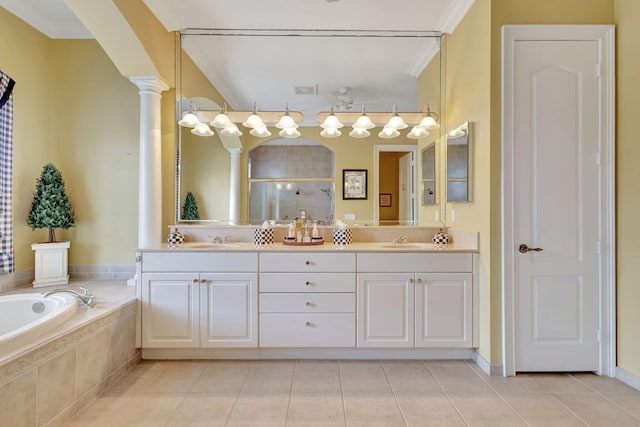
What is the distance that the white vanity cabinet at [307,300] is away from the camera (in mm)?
2465

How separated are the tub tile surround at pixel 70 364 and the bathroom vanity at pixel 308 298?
19cm

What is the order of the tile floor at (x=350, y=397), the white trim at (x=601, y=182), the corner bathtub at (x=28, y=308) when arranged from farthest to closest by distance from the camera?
the white trim at (x=601, y=182) → the corner bathtub at (x=28, y=308) → the tile floor at (x=350, y=397)

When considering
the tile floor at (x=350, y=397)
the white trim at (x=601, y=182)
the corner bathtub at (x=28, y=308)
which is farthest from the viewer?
the white trim at (x=601, y=182)

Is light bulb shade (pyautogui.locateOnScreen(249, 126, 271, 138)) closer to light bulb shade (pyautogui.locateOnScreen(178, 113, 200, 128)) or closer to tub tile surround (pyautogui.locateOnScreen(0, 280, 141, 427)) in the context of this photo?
light bulb shade (pyautogui.locateOnScreen(178, 113, 200, 128))

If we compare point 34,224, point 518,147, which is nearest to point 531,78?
point 518,147

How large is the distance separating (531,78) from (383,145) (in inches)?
48.3

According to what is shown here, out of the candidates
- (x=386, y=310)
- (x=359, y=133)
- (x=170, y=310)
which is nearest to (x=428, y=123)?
(x=359, y=133)

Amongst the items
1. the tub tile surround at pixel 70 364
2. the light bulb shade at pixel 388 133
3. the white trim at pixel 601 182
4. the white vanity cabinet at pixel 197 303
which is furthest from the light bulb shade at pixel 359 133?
the tub tile surround at pixel 70 364

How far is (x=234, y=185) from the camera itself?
121 inches

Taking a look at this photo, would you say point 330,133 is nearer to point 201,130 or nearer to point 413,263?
point 201,130

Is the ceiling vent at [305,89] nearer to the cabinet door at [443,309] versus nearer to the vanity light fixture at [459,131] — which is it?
the vanity light fixture at [459,131]

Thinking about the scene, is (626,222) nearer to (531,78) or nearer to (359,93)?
(531,78)

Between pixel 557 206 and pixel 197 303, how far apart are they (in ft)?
8.81

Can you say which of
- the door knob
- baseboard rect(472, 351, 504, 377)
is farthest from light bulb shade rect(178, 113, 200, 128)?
→ baseboard rect(472, 351, 504, 377)
